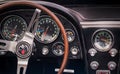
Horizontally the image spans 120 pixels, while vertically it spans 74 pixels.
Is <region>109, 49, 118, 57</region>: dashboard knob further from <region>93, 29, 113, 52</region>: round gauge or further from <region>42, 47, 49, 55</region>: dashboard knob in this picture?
<region>42, 47, 49, 55</region>: dashboard knob

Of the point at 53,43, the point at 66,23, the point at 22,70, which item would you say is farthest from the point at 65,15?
the point at 22,70

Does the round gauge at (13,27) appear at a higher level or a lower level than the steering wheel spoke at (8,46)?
higher

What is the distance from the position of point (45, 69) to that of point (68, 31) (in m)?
0.48

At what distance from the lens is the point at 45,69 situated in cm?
327

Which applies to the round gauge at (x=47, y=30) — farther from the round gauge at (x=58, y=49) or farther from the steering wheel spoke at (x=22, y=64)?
the steering wheel spoke at (x=22, y=64)

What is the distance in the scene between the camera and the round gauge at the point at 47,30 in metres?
3.06

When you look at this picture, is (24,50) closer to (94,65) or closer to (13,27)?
(13,27)

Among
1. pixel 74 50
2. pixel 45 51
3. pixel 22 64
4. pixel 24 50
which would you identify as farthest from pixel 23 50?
pixel 74 50

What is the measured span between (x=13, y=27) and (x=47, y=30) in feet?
1.06

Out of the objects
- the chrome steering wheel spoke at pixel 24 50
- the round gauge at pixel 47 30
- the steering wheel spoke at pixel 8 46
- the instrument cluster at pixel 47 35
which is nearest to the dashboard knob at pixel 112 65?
the instrument cluster at pixel 47 35

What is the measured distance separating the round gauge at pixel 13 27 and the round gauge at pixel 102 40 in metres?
0.67

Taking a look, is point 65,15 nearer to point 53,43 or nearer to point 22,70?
point 53,43

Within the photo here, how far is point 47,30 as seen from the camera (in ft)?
10.1

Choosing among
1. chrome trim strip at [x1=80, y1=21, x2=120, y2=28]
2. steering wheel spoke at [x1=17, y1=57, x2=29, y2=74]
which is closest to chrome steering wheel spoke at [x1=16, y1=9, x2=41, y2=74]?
steering wheel spoke at [x1=17, y1=57, x2=29, y2=74]
